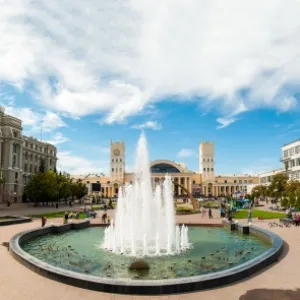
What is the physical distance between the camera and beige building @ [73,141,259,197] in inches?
5881

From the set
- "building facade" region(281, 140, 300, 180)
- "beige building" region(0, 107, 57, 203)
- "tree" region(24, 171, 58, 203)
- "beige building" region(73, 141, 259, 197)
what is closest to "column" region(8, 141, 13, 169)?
"beige building" region(0, 107, 57, 203)

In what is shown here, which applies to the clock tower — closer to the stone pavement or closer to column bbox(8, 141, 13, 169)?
column bbox(8, 141, 13, 169)

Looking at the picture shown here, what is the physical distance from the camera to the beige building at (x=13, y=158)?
67.8 metres

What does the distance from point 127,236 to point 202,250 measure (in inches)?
216

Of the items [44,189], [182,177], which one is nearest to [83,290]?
[44,189]

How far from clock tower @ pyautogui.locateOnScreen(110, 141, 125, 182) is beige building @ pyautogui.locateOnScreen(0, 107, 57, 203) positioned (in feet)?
255

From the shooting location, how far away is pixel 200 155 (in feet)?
531

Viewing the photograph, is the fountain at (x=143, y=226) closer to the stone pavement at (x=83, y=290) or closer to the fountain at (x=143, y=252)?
the fountain at (x=143, y=252)

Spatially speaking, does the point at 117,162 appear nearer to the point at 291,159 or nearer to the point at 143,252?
the point at 291,159

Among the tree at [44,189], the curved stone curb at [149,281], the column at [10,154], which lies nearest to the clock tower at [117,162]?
the column at [10,154]

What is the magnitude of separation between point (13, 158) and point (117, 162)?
8943 cm

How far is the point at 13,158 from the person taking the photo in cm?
7025

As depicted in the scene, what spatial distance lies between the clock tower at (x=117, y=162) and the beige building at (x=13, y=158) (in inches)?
3057

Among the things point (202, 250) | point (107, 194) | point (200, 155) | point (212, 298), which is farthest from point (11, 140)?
point (200, 155)
